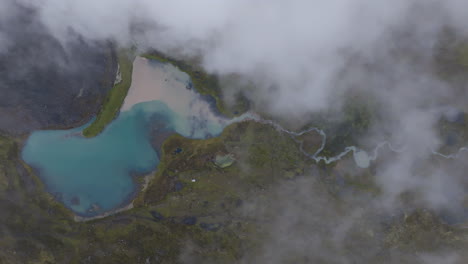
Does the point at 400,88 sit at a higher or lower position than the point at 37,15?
lower

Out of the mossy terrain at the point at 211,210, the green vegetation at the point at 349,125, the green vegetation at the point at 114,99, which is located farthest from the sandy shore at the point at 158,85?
the green vegetation at the point at 349,125

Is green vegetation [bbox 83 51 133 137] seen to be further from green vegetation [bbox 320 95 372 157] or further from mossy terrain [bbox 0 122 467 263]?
green vegetation [bbox 320 95 372 157]

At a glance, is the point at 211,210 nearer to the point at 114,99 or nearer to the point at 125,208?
the point at 125,208

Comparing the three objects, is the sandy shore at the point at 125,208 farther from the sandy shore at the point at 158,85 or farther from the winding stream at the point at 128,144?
the sandy shore at the point at 158,85

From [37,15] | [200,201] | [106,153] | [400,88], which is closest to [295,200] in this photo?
[200,201]

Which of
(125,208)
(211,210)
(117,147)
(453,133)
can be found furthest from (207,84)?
(453,133)

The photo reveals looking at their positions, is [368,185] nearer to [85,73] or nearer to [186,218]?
[186,218]
